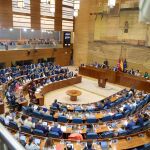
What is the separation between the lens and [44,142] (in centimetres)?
681

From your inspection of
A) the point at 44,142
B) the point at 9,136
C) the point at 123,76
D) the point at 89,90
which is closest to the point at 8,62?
the point at 89,90

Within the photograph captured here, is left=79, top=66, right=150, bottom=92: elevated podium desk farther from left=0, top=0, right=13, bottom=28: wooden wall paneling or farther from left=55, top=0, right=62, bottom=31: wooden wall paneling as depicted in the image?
left=0, top=0, right=13, bottom=28: wooden wall paneling

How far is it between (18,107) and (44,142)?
15.8 feet

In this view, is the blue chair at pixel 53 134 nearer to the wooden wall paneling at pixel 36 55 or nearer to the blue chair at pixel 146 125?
the blue chair at pixel 146 125

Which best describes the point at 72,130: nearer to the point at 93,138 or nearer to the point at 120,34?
the point at 93,138

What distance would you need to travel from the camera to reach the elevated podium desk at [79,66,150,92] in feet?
55.9

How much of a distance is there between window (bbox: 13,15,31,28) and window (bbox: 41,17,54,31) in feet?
6.06

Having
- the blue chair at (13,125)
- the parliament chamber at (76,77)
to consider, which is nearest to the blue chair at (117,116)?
the parliament chamber at (76,77)

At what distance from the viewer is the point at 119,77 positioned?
19.0m

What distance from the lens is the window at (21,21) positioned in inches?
794

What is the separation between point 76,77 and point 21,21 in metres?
8.88

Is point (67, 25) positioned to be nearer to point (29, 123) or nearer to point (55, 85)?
point (55, 85)

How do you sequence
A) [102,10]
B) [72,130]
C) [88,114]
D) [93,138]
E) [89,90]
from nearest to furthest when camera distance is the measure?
[93,138] < [72,130] < [88,114] < [89,90] < [102,10]

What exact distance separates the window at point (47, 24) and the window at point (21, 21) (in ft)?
6.06
